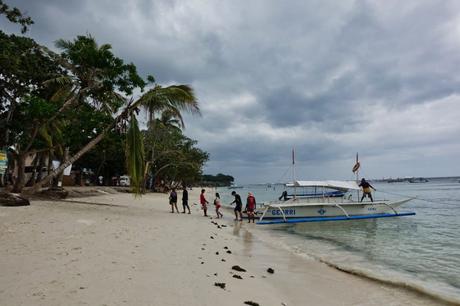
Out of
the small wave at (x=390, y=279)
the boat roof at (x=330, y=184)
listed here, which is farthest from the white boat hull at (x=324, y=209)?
the small wave at (x=390, y=279)

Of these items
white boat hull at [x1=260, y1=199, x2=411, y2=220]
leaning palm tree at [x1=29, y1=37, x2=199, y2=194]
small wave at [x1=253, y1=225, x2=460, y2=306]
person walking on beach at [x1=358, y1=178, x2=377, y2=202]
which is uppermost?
leaning palm tree at [x1=29, y1=37, x2=199, y2=194]

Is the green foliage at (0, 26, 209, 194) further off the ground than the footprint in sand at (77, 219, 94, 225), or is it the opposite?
the green foliage at (0, 26, 209, 194)

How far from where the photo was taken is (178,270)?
6.18 meters

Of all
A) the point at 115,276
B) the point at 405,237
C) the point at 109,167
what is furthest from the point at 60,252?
the point at 109,167

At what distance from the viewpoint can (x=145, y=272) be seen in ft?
18.7

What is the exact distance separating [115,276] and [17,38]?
46.2ft

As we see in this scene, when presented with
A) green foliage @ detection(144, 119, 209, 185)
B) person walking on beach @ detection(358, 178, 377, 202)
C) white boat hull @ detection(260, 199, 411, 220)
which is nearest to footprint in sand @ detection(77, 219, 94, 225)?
white boat hull @ detection(260, 199, 411, 220)

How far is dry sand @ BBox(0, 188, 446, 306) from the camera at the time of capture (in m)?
4.50

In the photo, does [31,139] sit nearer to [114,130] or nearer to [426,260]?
[114,130]

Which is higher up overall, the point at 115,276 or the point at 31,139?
the point at 31,139

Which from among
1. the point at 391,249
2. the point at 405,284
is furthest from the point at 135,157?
the point at 405,284

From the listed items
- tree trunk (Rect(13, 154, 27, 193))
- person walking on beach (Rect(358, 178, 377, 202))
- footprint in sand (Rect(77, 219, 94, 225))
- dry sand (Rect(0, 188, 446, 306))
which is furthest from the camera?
person walking on beach (Rect(358, 178, 377, 202))

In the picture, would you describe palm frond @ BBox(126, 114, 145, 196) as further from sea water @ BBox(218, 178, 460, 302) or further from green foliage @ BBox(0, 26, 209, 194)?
sea water @ BBox(218, 178, 460, 302)

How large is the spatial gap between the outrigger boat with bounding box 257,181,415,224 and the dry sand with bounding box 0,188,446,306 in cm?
900
